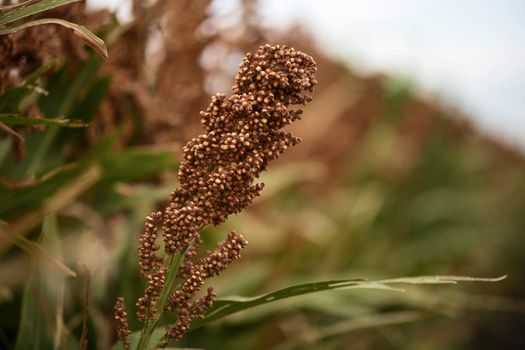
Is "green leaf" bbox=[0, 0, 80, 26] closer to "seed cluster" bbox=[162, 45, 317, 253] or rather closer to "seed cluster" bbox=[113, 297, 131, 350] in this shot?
"seed cluster" bbox=[162, 45, 317, 253]

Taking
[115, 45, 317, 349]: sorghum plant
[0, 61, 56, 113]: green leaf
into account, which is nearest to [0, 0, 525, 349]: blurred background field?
[0, 61, 56, 113]: green leaf

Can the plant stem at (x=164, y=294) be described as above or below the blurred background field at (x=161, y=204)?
below

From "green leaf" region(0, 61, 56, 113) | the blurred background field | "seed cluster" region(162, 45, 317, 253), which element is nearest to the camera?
"seed cluster" region(162, 45, 317, 253)

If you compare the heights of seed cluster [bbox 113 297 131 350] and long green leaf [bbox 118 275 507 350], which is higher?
long green leaf [bbox 118 275 507 350]

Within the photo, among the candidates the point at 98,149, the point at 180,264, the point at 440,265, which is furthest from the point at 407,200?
the point at 180,264

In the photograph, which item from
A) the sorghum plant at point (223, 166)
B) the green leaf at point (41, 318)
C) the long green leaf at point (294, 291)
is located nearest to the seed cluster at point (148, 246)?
the sorghum plant at point (223, 166)

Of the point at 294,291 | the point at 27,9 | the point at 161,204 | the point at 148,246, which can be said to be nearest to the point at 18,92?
the point at 27,9

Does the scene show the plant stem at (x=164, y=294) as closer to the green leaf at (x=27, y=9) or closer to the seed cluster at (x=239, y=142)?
the seed cluster at (x=239, y=142)
